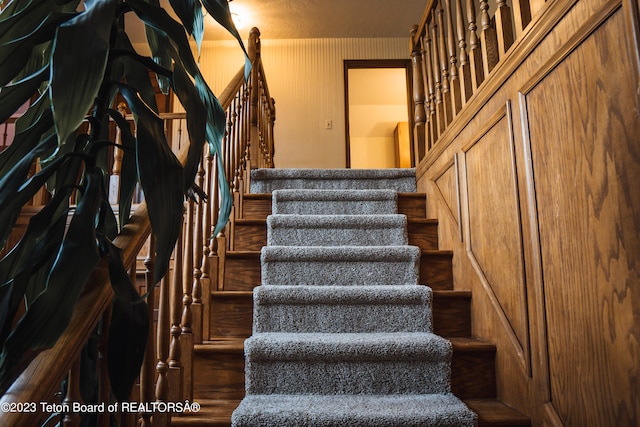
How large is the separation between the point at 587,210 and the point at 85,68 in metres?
1.05

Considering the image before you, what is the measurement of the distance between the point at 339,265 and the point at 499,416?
0.87m

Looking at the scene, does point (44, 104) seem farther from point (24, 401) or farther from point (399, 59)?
point (399, 59)

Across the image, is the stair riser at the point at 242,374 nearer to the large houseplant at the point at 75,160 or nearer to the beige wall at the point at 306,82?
the large houseplant at the point at 75,160

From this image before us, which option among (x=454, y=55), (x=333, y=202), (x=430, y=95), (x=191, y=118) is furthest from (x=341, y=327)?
(x=430, y=95)

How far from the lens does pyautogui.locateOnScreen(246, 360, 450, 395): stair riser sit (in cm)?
149

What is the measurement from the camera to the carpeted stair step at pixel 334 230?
7.36 ft

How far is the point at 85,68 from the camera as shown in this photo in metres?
0.61

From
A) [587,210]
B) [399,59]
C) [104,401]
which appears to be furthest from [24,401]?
[399,59]

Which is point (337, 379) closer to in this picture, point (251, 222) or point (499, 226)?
point (499, 226)

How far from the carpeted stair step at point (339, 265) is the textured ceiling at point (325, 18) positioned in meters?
4.03

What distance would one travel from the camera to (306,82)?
18.7 feet

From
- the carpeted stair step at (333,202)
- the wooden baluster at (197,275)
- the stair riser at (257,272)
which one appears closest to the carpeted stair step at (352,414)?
the wooden baluster at (197,275)

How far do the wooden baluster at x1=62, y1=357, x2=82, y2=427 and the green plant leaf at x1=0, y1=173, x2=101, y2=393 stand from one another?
0.12 metres

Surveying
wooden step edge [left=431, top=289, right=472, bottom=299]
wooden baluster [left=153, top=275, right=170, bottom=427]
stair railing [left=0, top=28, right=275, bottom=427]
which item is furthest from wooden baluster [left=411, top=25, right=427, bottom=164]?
wooden baluster [left=153, top=275, right=170, bottom=427]
